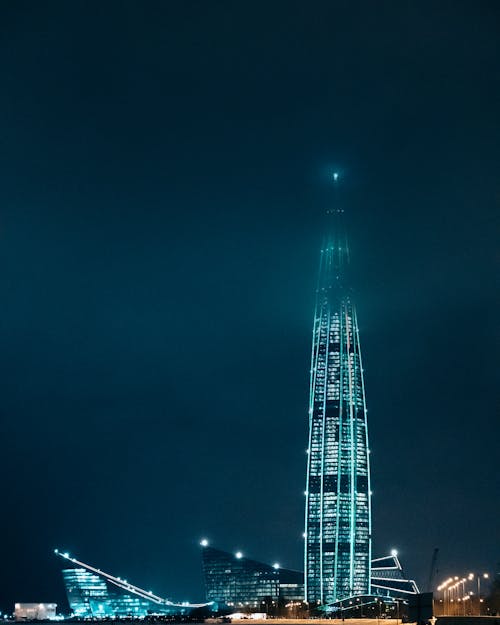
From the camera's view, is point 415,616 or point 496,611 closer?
point 415,616

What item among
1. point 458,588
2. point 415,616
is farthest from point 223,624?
point 415,616

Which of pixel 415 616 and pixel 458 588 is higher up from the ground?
pixel 458 588

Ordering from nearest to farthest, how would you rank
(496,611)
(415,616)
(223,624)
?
(415,616), (496,611), (223,624)

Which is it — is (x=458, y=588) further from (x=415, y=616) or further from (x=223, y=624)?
(x=415, y=616)

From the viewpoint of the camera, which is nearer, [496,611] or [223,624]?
[496,611]

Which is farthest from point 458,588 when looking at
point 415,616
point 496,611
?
point 415,616

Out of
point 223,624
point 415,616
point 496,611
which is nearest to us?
point 415,616

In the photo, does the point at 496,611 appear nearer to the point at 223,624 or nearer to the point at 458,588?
the point at 458,588

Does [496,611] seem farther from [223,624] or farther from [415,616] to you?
[415,616]
